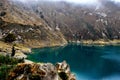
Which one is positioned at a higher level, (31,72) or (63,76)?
(31,72)

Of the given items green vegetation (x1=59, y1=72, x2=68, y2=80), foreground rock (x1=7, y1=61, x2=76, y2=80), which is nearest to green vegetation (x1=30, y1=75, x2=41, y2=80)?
foreground rock (x1=7, y1=61, x2=76, y2=80)

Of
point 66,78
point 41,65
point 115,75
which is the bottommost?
point 115,75

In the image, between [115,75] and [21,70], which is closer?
[21,70]

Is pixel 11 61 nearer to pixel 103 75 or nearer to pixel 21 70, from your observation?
pixel 21 70

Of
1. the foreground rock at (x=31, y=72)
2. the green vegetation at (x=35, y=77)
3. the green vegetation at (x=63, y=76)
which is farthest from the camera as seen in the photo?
the green vegetation at (x=63, y=76)

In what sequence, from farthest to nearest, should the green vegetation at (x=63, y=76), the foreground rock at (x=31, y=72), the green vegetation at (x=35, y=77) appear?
the green vegetation at (x=63, y=76), the foreground rock at (x=31, y=72), the green vegetation at (x=35, y=77)

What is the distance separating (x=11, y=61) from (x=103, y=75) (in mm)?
84391

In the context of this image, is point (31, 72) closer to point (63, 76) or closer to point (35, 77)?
point (35, 77)

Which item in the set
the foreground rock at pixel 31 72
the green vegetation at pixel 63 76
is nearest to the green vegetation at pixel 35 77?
the foreground rock at pixel 31 72

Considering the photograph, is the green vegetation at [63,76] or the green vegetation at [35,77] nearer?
the green vegetation at [35,77]

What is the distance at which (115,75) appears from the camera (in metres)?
172

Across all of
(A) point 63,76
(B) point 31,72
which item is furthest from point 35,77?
(A) point 63,76

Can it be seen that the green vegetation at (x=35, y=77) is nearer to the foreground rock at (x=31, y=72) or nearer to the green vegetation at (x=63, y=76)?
the foreground rock at (x=31, y=72)

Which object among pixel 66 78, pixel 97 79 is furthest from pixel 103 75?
pixel 66 78
